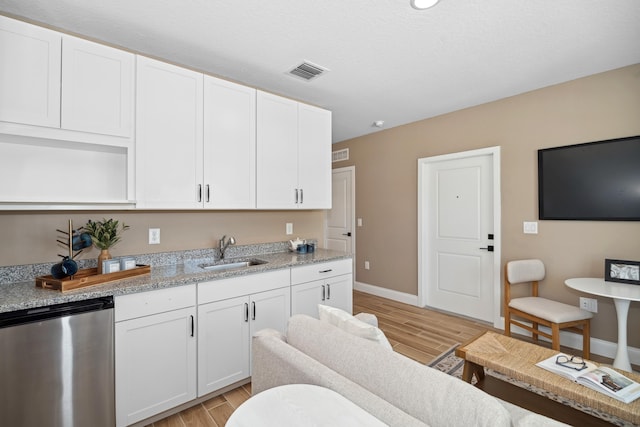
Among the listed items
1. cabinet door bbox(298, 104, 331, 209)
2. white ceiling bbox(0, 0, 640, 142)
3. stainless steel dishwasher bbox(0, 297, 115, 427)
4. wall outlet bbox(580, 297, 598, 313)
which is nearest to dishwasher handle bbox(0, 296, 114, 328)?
stainless steel dishwasher bbox(0, 297, 115, 427)

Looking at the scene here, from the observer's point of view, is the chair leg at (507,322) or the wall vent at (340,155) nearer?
the chair leg at (507,322)

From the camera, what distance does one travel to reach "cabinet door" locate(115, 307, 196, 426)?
5.94 ft

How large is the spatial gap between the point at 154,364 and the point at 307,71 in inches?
100.0

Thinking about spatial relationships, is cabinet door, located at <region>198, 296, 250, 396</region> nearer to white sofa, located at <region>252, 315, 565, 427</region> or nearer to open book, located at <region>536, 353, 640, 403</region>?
white sofa, located at <region>252, 315, 565, 427</region>

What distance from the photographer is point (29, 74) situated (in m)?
1.78

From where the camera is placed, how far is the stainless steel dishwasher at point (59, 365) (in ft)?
4.89

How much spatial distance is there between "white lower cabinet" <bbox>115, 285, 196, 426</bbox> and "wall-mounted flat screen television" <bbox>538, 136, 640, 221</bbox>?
338 centimetres

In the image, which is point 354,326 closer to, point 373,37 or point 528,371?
point 528,371

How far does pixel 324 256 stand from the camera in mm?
2994

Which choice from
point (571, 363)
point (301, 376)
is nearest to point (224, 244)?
point (301, 376)

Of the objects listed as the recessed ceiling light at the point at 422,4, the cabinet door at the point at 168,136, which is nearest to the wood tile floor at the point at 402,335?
the cabinet door at the point at 168,136

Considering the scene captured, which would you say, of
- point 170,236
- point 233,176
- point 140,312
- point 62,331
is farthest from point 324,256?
point 62,331

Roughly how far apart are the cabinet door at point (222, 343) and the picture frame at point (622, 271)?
9.83 ft

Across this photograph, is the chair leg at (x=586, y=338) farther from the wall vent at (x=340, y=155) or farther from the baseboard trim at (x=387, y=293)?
the wall vent at (x=340, y=155)
